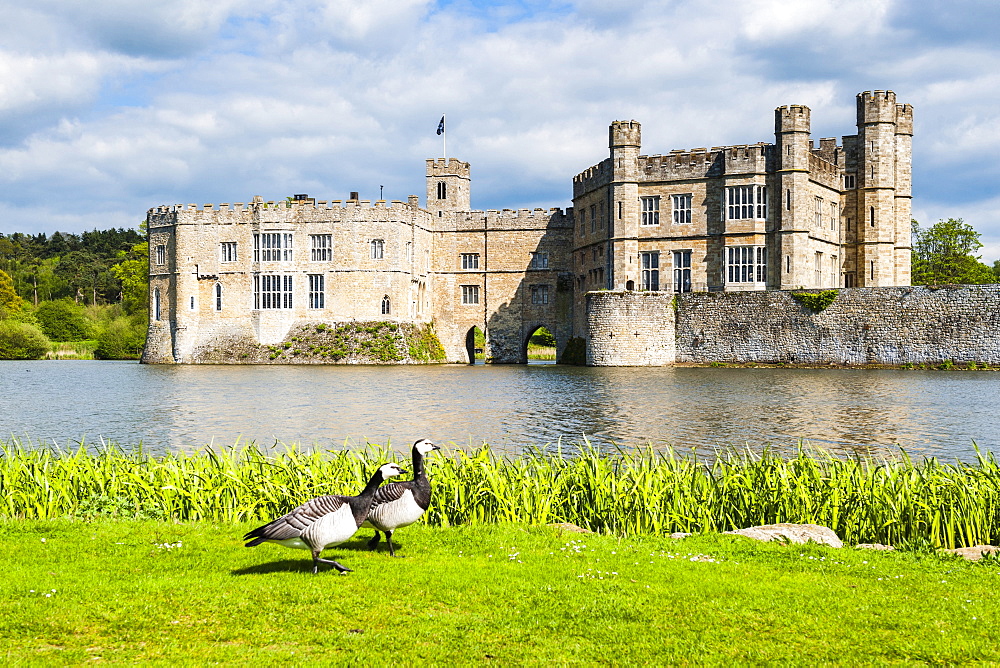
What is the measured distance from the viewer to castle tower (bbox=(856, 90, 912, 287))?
46.8m

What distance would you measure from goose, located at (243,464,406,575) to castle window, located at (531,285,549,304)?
5037cm

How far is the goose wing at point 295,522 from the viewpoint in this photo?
267 inches

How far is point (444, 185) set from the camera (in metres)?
61.5

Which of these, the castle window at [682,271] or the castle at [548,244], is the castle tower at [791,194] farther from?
the castle window at [682,271]

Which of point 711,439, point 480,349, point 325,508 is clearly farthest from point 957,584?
point 480,349

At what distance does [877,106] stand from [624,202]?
1406cm

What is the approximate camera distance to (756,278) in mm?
46500

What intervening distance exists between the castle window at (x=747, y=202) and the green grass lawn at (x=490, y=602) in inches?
1591

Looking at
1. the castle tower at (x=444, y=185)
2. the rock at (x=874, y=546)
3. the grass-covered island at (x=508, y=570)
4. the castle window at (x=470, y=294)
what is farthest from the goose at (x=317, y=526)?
the castle tower at (x=444, y=185)

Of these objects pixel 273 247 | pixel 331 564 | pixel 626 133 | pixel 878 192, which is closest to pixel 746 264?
pixel 878 192

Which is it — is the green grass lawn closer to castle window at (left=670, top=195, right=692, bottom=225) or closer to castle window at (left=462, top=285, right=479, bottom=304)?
castle window at (left=670, top=195, right=692, bottom=225)

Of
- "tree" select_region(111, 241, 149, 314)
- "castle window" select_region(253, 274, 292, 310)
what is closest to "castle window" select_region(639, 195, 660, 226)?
"castle window" select_region(253, 274, 292, 310)

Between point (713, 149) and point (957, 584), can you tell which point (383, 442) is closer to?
point (957, 584)

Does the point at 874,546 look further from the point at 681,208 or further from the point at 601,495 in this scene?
the point at 681,208
